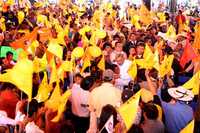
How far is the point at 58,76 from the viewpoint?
7438 millimetres

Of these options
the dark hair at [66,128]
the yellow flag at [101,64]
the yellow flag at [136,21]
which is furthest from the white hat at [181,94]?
the yellow flag at [136,21]

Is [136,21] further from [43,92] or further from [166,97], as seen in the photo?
[166,97]

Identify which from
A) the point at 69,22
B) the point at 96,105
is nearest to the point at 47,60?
the point at 96,105

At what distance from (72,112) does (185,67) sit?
141 inches

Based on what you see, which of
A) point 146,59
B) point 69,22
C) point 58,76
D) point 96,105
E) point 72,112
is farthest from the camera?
point 69,22

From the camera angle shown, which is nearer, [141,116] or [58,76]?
[141,116]

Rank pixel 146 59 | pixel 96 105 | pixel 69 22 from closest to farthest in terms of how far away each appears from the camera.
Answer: pixel 96 105 → pixel 146 59 → pixel 69 22

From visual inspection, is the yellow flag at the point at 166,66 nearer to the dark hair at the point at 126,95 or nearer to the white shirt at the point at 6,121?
the dark hair at the point at 126,95

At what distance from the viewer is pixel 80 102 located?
668 centimetres

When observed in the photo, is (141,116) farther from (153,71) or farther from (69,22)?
(69,22)

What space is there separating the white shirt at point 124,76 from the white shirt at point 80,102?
1125 millimetres

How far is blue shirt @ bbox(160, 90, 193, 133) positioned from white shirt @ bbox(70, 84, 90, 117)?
120 cm

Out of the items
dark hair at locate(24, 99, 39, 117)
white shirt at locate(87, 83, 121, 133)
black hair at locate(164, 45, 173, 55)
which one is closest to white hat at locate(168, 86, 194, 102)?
white shirt at locate(87, 83, 121, 133)

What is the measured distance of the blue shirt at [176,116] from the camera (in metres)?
5.93
